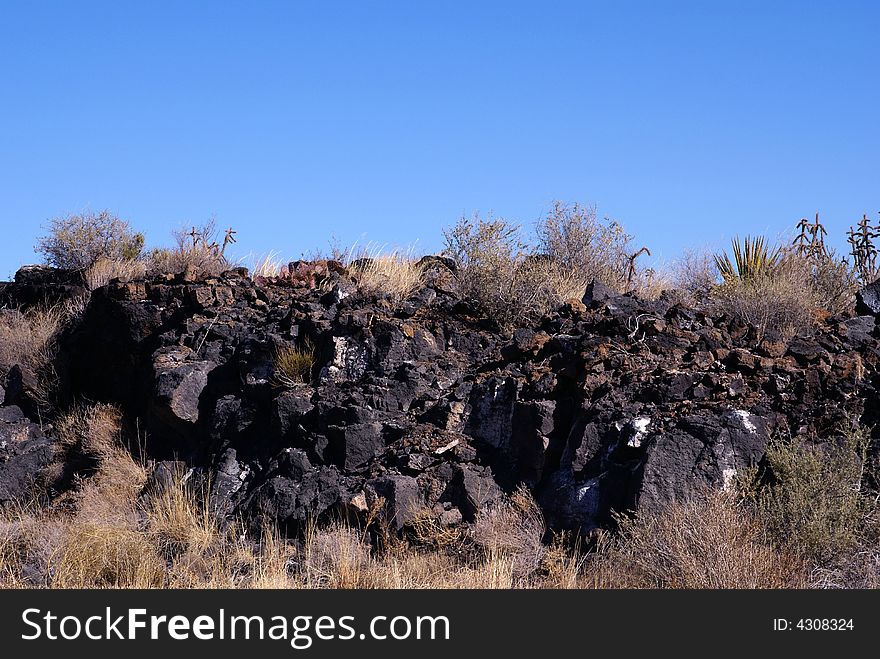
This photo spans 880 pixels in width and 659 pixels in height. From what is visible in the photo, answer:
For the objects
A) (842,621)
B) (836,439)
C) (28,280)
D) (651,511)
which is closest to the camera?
(842,621)

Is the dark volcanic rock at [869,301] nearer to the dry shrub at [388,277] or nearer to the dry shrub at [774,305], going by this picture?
the dry shrub at [774,305]

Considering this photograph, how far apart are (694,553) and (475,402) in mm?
3183

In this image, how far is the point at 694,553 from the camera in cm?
729

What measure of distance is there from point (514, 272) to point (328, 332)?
8.60ft

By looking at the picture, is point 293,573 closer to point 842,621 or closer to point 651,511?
point 651,511

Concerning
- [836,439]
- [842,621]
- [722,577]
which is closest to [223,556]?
[722,577]

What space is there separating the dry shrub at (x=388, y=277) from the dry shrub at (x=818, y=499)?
5.47 metres

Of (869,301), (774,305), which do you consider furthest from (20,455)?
(869,301)

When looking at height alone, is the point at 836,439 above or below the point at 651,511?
above

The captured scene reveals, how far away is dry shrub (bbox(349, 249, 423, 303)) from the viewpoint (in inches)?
487

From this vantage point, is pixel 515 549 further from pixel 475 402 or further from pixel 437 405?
pixel 437 405

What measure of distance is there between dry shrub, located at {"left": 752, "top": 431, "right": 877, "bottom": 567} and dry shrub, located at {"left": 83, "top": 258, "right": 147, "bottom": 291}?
11.1 metres

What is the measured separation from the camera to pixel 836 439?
8.63m

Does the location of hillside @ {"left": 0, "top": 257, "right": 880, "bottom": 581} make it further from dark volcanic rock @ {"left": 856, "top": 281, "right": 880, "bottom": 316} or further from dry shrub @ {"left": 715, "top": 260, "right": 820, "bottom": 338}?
dry shrub @ {"left": 715, "top": 260, "right": 820, "bottom": 338}
